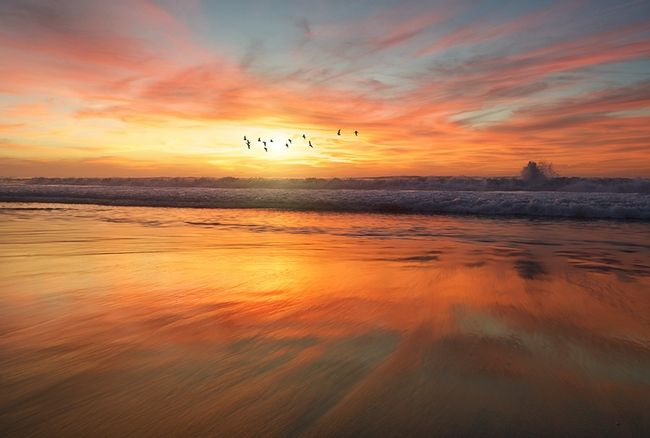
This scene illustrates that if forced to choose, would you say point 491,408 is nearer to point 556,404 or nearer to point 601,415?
point 556,404

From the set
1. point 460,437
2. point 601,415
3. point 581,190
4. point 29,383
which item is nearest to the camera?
point 460,437

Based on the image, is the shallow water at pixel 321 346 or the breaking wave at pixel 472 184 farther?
the breaking wave at pixel 472 184

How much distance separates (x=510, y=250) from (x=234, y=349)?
5.99m

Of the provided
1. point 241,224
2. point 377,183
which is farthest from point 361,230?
point 377,183

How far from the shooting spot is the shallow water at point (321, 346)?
76.5 inches

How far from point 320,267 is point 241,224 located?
650 cm

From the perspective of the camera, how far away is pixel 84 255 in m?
6.22

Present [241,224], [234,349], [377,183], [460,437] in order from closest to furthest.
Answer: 1. [460,437]
2. [234,349]
3. [241,224]
4. [377,183]

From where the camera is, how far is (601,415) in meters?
1.98

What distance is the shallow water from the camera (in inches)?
76.5

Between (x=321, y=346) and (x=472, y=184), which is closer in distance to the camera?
(x=321, y=346)

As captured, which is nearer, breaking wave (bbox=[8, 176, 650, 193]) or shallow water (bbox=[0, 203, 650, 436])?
shallow water (bbox=[0, 203, 650, 436])

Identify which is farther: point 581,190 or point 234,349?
point 581,190

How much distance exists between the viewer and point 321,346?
2.81 meters
